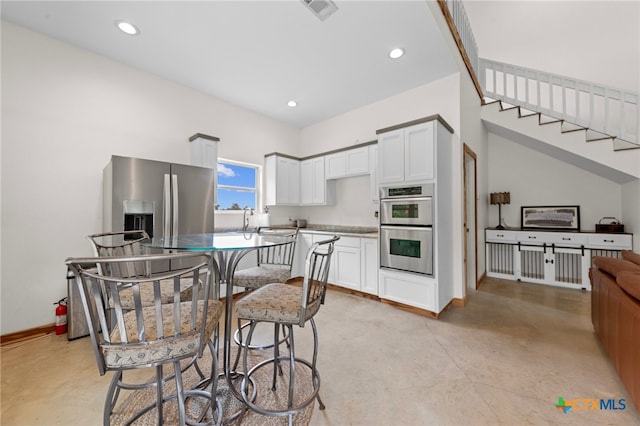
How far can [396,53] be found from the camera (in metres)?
2.86

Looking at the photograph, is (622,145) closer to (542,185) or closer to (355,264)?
(542,185)

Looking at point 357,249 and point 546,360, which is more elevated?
point 357,249

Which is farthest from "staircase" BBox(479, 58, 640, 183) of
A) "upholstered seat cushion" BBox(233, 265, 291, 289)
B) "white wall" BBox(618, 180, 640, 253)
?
"upholstered seat cushion" BBox(233, 265, 291, 289)

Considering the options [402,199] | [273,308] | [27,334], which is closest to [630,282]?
[402,199]

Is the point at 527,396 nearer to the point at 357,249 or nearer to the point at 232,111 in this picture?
the point at 357,249

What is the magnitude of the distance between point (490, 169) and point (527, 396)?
4.44 metres

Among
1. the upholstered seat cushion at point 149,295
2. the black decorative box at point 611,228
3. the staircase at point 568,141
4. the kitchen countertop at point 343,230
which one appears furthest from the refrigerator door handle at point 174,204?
the black decorative box at point 611,228

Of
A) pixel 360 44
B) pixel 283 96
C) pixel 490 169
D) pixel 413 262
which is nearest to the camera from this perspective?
pixel 360 44

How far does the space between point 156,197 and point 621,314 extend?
407 centimetres

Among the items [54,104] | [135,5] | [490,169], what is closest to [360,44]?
[135,5]

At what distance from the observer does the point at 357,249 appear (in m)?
3.60

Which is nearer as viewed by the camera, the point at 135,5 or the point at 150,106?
the point at 135,5

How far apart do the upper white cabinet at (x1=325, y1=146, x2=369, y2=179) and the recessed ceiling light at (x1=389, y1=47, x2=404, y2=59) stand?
1254 millimetres

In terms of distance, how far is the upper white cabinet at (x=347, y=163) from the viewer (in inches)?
151
